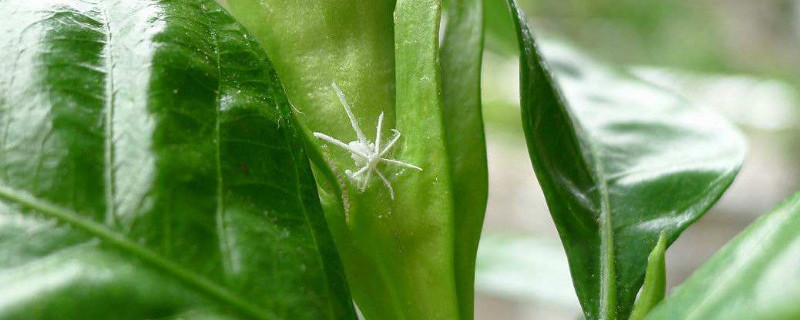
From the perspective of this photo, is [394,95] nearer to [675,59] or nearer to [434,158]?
[434,158]

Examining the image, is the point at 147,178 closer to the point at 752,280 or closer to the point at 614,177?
the point at 752,280

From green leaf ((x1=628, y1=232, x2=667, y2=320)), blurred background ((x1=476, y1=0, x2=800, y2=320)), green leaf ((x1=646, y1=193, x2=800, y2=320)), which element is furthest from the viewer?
blurred background ((x1=476, y1=0, x2=800, y2=320))

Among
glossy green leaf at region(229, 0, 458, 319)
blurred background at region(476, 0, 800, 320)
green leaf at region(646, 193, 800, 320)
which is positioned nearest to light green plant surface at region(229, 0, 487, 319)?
glossy green leaf at region(229, 0, 458, 319)

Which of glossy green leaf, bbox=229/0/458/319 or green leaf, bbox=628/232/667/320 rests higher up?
glossy green leaf, bbox=229/0/458/319

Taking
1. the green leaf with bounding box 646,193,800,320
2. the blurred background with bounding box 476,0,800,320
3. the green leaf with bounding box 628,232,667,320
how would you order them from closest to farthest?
the green leaf with bounding box 646,193,800,320 → the green leaf with bounding box 628,232,667,320 → the blurred background with bounding box 476,0,800,320

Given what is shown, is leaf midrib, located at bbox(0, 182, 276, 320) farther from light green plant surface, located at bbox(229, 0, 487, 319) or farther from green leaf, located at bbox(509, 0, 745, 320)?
green leaf, located at bbox(509, 0, 745, 320)

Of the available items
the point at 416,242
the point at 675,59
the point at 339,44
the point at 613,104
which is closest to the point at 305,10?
the point at 339,44

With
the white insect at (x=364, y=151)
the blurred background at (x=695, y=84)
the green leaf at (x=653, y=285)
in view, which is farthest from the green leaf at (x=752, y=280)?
the blurred background at (x=695, y=84)
